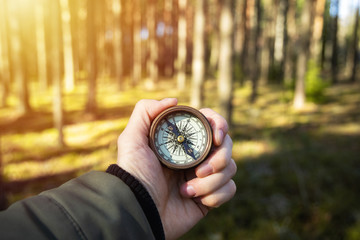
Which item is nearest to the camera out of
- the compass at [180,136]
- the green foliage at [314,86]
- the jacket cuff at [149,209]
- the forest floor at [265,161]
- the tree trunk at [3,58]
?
the jacket cuff at [149,209]

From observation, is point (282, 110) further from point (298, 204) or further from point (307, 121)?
point (298, 204)

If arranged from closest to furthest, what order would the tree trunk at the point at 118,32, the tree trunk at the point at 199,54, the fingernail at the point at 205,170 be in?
the fingernail at the point at 205,170 → the tree trunk at the point at 199,54 → the tree trunk at the point at 118,32

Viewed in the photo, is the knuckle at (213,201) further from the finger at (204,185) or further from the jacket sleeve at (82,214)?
the jacket sleeve at (82,214)

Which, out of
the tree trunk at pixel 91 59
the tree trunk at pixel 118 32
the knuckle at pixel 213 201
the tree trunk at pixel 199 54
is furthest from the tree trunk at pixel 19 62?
the knuckle at pixel 213 201

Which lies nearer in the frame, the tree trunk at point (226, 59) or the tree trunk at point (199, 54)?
the tree trunk at point (226, 59)

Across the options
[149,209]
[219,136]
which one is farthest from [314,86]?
[149,209]

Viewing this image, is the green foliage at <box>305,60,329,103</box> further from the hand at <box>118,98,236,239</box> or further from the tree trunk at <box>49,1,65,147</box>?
the hand at <box>118,98,236,239</box>
